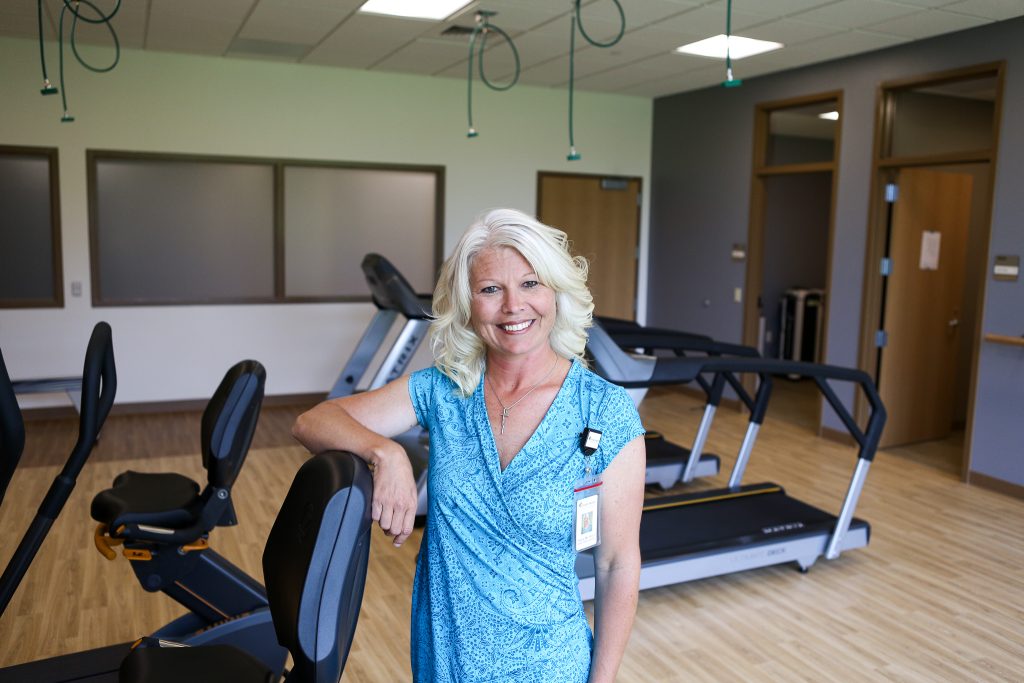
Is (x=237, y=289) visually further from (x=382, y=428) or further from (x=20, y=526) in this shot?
(x=382, y=428)

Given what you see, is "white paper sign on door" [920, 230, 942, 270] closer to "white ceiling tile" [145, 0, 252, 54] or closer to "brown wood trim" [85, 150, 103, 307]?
"white ceiling tile" [145, 0, 252, 54]

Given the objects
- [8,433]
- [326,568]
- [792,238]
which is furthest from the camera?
[792,238]

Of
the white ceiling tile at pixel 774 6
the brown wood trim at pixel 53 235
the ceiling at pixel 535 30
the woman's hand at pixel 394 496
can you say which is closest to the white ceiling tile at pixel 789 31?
the ceiling at pixel 535 30

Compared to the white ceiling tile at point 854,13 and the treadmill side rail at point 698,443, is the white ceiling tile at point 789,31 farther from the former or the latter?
the treadmill side rail at point 698,443

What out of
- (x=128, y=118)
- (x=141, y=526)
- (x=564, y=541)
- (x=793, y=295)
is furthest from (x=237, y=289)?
(x=564, y=541)

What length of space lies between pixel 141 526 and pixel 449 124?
216 inches

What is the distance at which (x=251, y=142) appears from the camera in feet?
22.2

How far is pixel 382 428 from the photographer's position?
1.54m

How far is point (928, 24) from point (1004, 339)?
6.33ft

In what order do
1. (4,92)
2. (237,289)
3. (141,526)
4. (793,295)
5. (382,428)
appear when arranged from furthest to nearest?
(793,295), (237,289), (4,92), (141,526), (382,428)

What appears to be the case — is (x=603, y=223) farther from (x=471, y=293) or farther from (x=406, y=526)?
(x=406, y=526)

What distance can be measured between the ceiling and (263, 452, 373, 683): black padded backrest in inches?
166

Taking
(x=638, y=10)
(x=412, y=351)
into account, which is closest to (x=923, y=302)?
(x=638, y=10)

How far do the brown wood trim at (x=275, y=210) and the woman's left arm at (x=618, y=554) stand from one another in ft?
19.5
